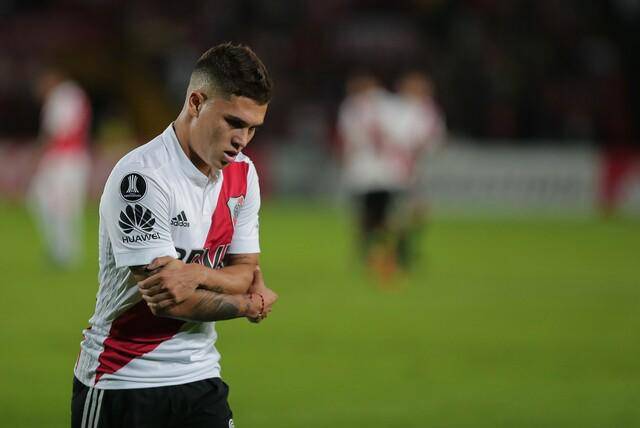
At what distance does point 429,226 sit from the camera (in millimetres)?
22562

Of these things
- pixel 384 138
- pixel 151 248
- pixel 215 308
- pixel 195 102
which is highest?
pixel 384 138

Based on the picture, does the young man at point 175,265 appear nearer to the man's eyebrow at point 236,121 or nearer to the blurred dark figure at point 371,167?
the man's eyebrow at point 236,121

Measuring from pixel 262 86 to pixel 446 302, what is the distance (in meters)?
8.93

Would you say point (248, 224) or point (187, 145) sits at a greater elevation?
point (187, 145)

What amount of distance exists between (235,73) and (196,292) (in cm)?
82

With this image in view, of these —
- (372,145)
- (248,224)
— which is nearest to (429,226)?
(372,145)

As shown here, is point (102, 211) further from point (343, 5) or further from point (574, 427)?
point (343, 5)

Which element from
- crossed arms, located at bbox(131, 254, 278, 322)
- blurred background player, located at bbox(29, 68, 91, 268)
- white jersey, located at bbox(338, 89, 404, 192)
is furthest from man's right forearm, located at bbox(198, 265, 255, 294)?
blurred background player, located at bbox(29, 68, 91, 268)

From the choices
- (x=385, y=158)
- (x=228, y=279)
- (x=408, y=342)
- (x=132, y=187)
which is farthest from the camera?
(x=385, y=158)

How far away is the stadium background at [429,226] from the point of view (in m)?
8.38

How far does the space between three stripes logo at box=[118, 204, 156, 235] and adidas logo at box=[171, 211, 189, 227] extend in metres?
0.11

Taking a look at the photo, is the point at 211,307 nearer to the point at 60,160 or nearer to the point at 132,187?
the point at 132,187

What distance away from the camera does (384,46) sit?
31594mm

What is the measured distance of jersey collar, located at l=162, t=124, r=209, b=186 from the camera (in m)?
4.23
